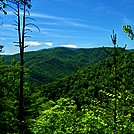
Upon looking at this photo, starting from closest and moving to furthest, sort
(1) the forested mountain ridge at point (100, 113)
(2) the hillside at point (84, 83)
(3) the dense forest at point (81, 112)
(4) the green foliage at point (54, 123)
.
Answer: (3) the dense forest at point (81, 112) < (1) the forested mountain ridge at point (100, 113) < (4) the green foliage at point (54, 123) < (2) the hillside at point (84, 83)

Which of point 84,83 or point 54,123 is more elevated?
point 54,123

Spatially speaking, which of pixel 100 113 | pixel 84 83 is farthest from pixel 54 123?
pixel 84 83

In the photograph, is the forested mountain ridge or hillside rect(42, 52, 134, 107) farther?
hillside rect(42, 52, 134, 107)

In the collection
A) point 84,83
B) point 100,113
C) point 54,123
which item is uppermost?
point 100,113

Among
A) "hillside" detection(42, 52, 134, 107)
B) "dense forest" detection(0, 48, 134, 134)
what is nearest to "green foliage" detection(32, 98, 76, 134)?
"dense forest" detection(0, 48, 134, 134)

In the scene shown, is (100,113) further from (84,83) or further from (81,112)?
(84,83)

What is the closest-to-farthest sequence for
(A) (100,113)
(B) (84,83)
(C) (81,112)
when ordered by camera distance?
(A) (100,113)
(C) (81,112)
(B) (84,83)

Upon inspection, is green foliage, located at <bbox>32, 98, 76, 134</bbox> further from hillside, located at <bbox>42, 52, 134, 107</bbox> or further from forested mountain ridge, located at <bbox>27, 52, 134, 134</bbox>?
hillside, located at <bbox>42, 52, 134, 107</bbox>

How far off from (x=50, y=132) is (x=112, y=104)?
28.0 feet

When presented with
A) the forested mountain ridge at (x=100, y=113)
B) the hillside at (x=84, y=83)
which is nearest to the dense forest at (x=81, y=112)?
the forested mountain ridge at (x=100, y=113)

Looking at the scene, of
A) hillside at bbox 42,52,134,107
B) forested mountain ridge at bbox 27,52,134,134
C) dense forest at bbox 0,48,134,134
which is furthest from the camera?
hillside at bbox 42,52,134,107

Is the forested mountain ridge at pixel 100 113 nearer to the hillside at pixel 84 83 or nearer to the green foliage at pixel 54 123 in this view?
the green foliage at pixel 54 123

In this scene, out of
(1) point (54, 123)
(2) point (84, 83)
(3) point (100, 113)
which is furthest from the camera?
(2) point (84, 83)

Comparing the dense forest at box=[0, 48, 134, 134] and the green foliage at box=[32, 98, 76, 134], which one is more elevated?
the dense forest at box=[0, 48, 134, 134]
